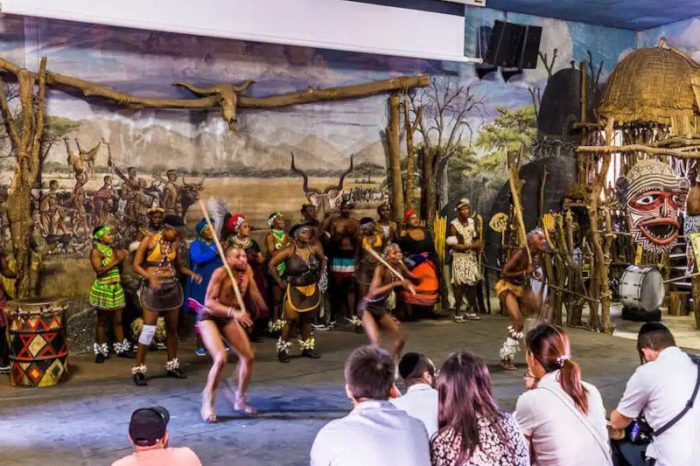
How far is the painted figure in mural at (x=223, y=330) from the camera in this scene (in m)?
6.76

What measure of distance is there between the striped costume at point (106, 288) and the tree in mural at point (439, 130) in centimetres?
515

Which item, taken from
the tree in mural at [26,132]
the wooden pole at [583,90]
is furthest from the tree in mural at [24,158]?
the wooden pole at [583,90]

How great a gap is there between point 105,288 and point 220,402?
2355 mm

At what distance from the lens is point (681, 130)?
12711 millimetres

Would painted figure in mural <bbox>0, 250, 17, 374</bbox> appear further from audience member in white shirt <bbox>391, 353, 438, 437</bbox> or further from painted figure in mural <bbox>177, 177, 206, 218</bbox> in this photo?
audience member in white shirt <bbox>391, 353, 438, 437</bbox>

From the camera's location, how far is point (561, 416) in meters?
3.71

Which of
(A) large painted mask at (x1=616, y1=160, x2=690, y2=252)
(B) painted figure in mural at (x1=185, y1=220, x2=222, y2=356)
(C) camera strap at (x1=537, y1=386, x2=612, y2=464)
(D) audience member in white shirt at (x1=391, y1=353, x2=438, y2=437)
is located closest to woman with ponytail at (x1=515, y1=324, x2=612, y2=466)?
(C) camera strap at (x1=537, y1=386, x2=612, y2=464)

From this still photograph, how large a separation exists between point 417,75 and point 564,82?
3.08 meters

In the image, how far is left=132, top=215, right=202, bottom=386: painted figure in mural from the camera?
26.1ft

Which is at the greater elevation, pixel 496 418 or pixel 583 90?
pixel 583 90

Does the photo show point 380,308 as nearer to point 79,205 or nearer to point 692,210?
point 692,210

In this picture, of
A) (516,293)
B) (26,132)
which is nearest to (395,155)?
(516,293)

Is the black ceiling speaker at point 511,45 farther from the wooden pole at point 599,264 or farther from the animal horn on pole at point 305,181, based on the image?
the animal horn on pole at point 305,181

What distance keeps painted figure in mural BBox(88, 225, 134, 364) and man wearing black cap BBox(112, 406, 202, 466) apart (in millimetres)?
5782
